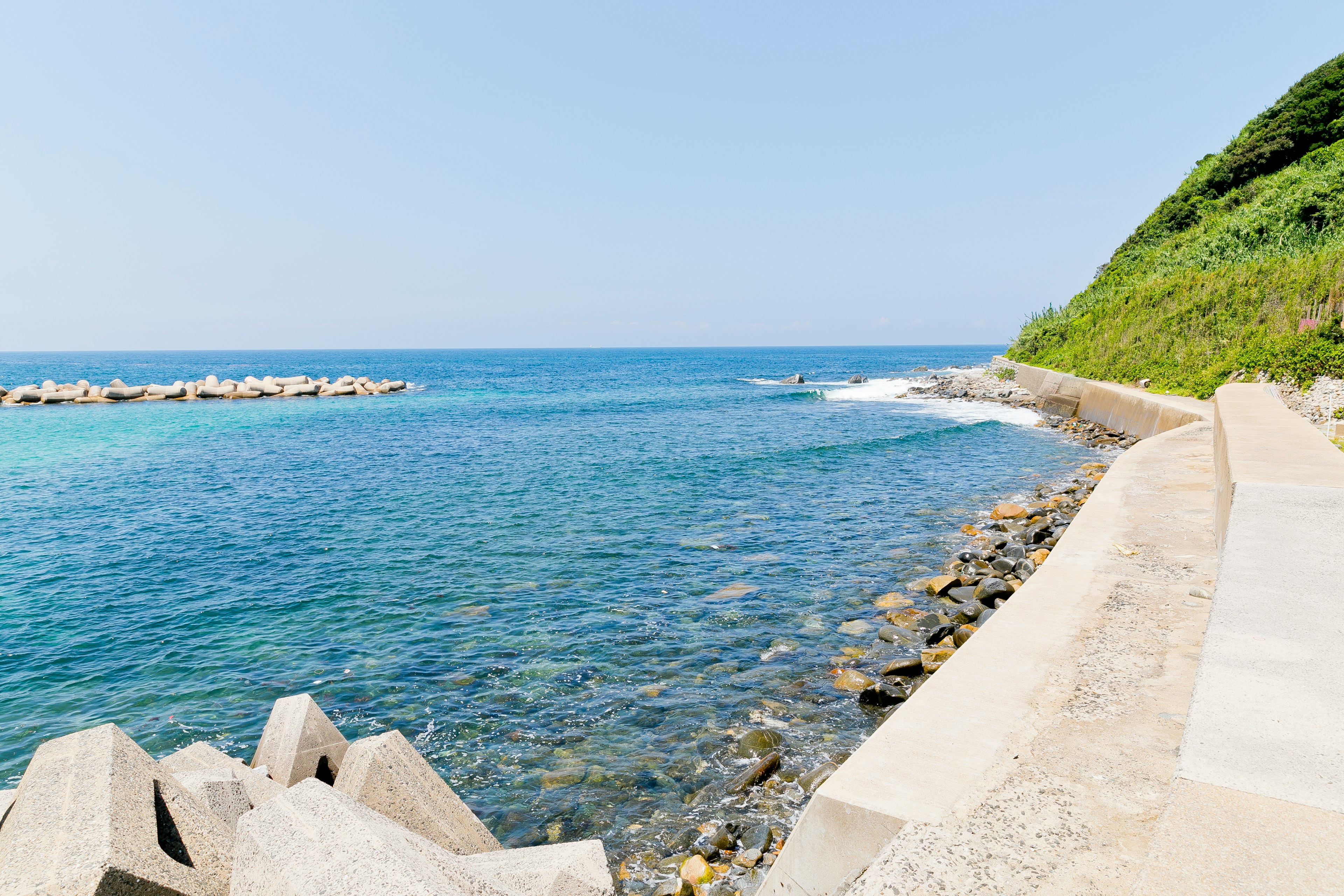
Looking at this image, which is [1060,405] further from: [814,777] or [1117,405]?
[814,777]

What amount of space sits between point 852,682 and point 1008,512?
8.62 metres

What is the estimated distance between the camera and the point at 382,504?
18.0 meters

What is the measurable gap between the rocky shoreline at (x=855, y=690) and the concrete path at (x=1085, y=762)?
42.6 inches

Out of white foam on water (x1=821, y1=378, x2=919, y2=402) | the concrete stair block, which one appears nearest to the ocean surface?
the concrete stair block

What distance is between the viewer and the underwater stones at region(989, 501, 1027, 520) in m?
14.2

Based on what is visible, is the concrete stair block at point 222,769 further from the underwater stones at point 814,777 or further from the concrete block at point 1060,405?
the concrete block at point 1060,405

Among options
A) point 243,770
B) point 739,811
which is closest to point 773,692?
point 739,811

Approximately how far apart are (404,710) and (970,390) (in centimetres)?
4483

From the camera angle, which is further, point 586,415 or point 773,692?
point 586,415

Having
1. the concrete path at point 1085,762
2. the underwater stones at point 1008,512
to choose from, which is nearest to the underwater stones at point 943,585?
the concrete path at point 1085,762

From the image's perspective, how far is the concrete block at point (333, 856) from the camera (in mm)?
2703

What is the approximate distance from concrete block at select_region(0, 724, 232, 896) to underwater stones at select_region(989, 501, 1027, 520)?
14168mm

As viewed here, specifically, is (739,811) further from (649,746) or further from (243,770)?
(243,770)

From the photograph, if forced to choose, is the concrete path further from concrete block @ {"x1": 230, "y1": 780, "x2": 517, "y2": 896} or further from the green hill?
the green hill
